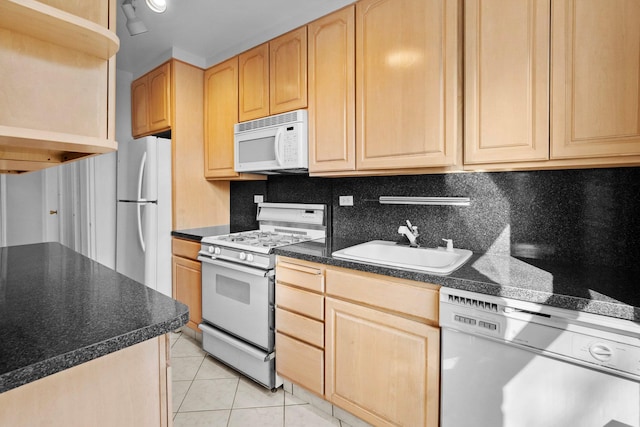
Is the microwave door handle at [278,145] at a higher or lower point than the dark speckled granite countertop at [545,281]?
higher

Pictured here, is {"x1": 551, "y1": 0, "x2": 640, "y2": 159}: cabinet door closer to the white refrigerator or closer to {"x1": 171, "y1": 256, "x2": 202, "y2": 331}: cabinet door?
{"x1": 171, "y1": 256, "x2": 202, "y2": 331}: cabinet door

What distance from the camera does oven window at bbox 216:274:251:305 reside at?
83.4 inches

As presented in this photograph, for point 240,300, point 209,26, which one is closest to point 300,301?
point 240,300

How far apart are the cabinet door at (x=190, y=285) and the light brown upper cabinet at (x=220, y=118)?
0.85m

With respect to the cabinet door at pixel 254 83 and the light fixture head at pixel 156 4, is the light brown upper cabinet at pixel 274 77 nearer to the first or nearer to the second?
the cabinet door at pixel 254 83

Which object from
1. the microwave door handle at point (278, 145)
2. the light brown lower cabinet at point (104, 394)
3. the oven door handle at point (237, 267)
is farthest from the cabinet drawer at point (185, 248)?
the light brown lower cabinet at point (104, 394)

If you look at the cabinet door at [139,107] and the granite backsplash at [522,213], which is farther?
the cabinet door at [139,107]

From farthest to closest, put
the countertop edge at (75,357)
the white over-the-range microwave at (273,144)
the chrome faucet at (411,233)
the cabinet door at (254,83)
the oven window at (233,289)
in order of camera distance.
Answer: the cabinet door at (254,83) < the white over-the-range microwave at (273,144) < the oven window at (233,289) < the chrome faucet at (411,233) < the countertop edge at (75,357)

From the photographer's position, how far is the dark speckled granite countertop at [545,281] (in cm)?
102

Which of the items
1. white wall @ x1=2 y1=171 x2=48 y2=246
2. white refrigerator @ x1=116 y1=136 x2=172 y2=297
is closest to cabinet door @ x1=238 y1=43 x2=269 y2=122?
white refrigerator @ x1=116 y1=136 x2=172 y2=297

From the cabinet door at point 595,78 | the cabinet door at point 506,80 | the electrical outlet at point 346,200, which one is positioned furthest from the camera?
the electrical outlet at point 346,200

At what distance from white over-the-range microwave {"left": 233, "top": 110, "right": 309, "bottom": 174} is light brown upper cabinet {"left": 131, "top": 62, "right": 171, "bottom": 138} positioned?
798mm

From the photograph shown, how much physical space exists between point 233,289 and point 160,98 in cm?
201

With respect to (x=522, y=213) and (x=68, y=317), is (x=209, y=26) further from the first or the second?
(x=522, y=213)
